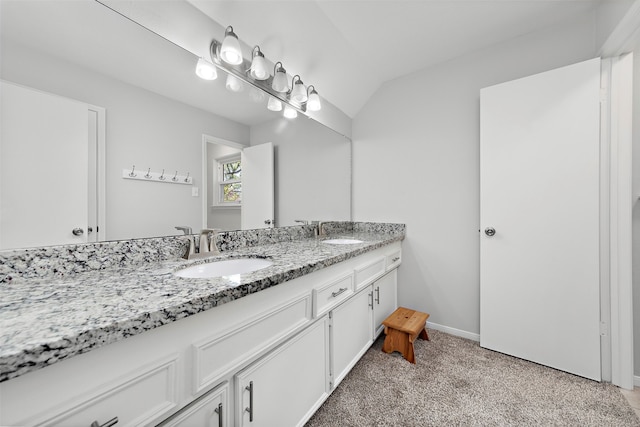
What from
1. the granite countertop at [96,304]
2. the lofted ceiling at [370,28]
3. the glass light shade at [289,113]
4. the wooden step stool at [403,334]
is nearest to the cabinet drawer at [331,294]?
the granite countertop at [96,304]

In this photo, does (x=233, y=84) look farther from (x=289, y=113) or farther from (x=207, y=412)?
(x=207, y=412)

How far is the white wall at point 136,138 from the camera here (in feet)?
2.55

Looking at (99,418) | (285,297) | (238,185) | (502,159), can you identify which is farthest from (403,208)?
(99,418)

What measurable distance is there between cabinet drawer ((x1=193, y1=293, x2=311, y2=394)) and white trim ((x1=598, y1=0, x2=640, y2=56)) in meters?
2.01

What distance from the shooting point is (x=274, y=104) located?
63.6 inches

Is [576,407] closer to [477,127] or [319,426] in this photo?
[319,426]

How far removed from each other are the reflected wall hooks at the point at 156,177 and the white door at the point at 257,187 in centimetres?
34

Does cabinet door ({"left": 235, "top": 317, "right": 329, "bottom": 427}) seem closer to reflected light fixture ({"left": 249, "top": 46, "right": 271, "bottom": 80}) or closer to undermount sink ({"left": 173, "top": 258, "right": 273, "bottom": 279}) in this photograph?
undermount sink ({"left": 173, "top": 258, "right": 273, "bottom": 279})

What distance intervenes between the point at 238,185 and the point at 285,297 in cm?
77

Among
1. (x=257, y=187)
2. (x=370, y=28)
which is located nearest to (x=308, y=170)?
A: (x=257, y=187)

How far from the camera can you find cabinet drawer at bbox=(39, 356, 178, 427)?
45 centimetres

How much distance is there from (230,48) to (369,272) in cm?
148

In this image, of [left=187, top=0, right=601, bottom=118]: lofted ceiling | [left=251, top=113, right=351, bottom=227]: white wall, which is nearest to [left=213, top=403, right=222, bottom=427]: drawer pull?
[left=251, top=113, right=351, bottom=227]: white wall

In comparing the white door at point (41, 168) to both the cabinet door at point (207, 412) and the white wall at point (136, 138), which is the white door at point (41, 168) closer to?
the white wall at point (136, 138)
